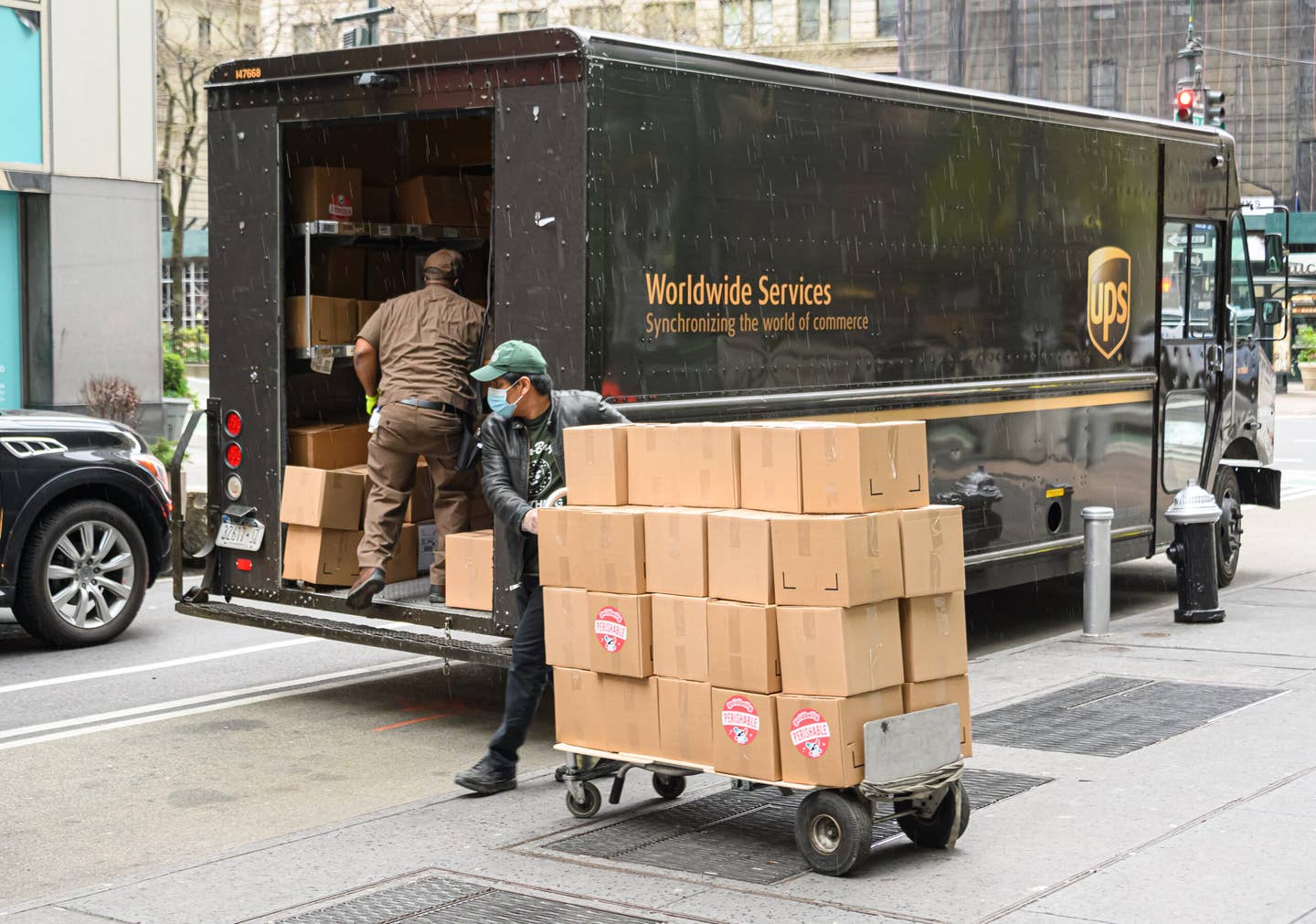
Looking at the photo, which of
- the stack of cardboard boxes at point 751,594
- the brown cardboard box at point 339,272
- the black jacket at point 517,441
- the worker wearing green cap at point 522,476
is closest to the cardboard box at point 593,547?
the stack of cardboard boxes at point 751,594

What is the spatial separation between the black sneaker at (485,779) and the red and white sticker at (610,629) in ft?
3.13

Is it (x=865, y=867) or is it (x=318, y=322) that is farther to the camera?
(x=318, y=322)

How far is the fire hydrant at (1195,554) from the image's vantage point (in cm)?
1116

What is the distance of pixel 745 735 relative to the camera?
591 centimetres

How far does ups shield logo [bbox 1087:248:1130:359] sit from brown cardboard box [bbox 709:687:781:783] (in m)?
6.12

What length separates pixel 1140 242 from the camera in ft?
38.6

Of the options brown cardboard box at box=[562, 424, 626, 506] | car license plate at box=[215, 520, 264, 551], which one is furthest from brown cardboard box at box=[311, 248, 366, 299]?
brown cardboard box at box=[562, 424, 626, 506]

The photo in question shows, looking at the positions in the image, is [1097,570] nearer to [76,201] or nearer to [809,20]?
[76,201]

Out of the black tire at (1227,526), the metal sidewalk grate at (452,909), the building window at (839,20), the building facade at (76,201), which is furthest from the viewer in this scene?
the building window at (839,20)

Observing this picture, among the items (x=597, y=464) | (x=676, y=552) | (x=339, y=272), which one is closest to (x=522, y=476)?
(x=597, y=464)

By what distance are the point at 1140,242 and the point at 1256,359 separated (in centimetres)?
236

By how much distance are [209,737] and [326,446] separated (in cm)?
171

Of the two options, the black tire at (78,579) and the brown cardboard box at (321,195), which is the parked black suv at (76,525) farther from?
the brown cardboard box at (321,195)

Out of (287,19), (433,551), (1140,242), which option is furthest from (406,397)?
(287,19)
